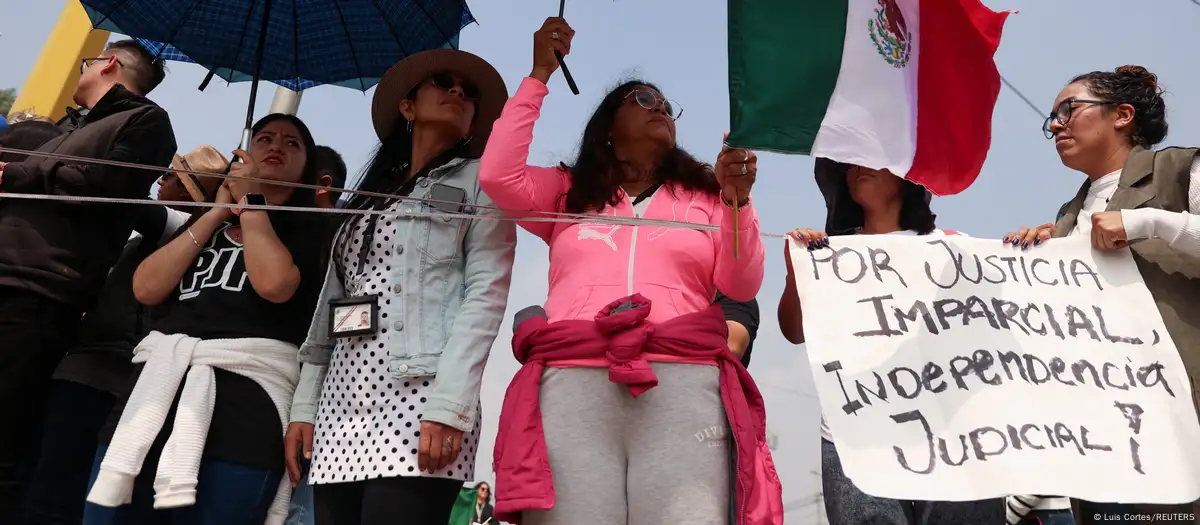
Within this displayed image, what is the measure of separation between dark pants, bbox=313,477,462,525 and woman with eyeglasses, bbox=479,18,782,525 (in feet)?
0.78

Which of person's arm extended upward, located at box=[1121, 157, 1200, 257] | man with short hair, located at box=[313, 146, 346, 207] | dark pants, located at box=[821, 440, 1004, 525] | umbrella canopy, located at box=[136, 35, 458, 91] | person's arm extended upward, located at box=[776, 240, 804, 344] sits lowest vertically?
dark pants, located at box=[821, 440, 1004, 525]

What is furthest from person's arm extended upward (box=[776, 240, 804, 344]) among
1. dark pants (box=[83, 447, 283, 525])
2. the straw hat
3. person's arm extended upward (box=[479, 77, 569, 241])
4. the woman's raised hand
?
dark pants (box=[83, 447, 283, 525])

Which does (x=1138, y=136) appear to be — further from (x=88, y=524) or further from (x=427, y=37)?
(x=88, y=524)

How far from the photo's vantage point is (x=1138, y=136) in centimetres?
328

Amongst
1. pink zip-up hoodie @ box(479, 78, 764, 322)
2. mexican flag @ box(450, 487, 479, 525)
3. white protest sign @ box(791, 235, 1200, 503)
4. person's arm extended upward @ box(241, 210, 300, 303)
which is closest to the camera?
white protest sign @ box(791, 235, 1200, 503)

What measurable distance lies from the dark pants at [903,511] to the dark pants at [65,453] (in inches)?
93.5

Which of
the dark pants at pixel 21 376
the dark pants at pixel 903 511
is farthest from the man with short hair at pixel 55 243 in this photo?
the dark pants at pixel 903 511

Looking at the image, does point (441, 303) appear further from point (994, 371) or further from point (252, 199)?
point (994, 371)

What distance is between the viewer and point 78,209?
11.2ft

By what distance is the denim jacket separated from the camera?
106 inches

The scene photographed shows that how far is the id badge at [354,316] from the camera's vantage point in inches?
111

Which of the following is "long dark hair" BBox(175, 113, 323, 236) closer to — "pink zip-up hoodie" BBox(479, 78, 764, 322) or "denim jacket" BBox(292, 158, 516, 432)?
"denim jacket" BBox(292, 158, 516, 432)

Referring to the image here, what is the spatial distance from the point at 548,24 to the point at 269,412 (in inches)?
57.6

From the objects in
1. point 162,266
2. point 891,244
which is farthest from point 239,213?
point 891,244
